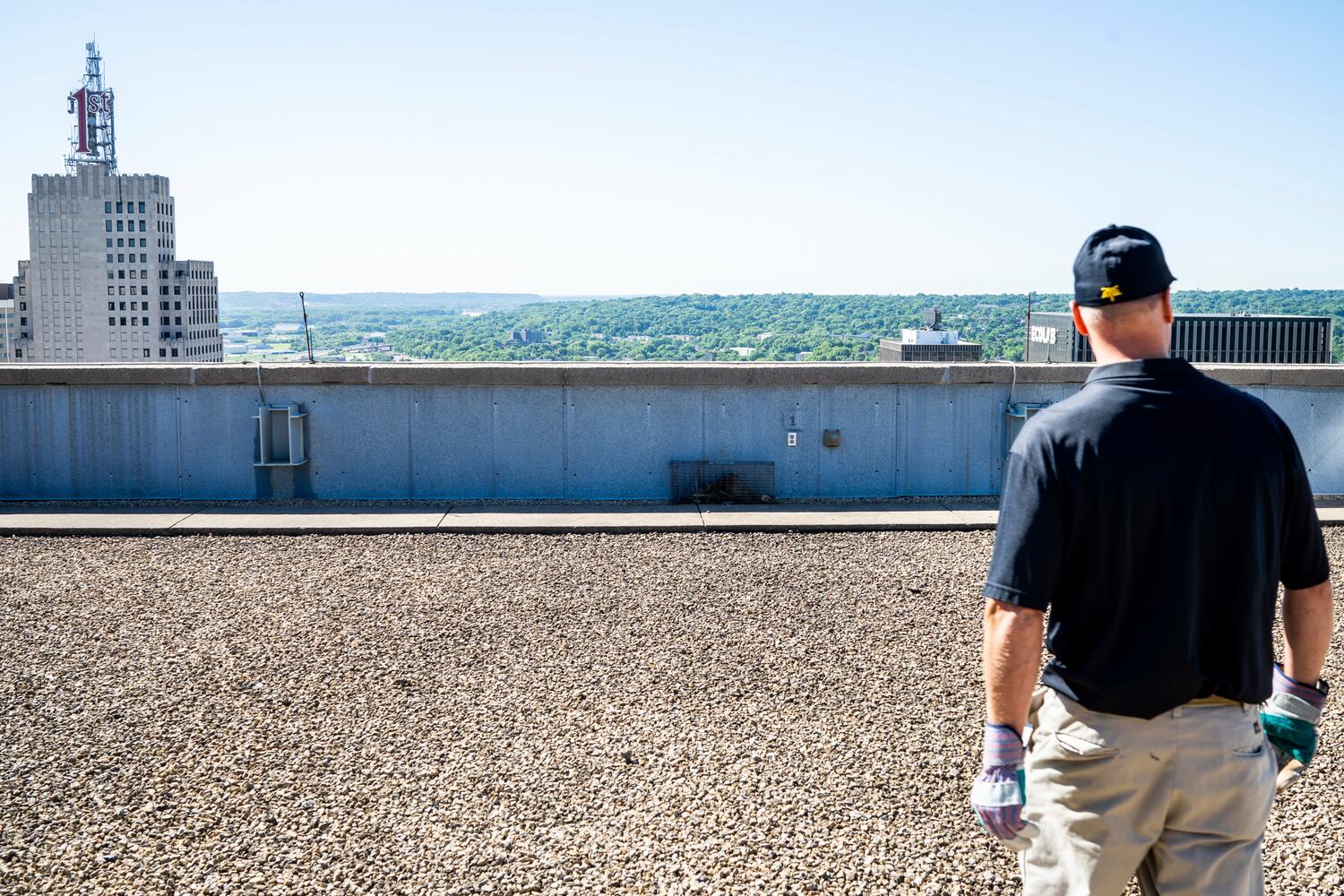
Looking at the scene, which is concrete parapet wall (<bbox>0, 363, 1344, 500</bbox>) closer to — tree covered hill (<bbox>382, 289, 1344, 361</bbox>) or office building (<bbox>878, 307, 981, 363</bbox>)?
tree covered hill (<bbox>382, 289, 1344, 361</bbox>)

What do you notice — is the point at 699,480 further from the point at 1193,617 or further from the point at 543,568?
the point at 1193,617

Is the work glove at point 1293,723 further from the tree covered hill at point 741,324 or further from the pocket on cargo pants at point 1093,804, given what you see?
the tree covered hill at point 741,324

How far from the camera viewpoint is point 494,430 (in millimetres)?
12906

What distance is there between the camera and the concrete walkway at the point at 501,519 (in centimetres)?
1118

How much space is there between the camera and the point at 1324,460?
1330 cm

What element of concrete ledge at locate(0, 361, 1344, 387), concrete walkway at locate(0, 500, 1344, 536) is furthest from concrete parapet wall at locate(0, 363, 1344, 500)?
concrete walkway at locate(0, 500, 1344, 536)

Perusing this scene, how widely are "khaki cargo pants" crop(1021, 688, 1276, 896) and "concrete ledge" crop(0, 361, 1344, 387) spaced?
393 inches

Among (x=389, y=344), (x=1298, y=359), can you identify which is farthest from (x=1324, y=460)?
(x=1298, y=359)

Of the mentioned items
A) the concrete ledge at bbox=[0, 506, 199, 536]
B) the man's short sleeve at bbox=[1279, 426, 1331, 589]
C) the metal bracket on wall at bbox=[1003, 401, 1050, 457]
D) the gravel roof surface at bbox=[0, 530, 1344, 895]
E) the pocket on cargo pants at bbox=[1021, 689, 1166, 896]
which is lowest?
the gravel roof surface at bbox=[0, 530, 1344, 895]

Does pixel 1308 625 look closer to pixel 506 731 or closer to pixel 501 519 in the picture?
pixel 506 731

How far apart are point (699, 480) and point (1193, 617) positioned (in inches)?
396

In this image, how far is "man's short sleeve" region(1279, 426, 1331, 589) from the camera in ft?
9.82

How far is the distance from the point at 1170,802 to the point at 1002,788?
377mm

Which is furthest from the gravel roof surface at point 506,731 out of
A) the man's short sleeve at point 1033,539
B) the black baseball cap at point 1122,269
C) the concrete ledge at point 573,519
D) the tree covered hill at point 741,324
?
the tree covered hill at point 741,324
